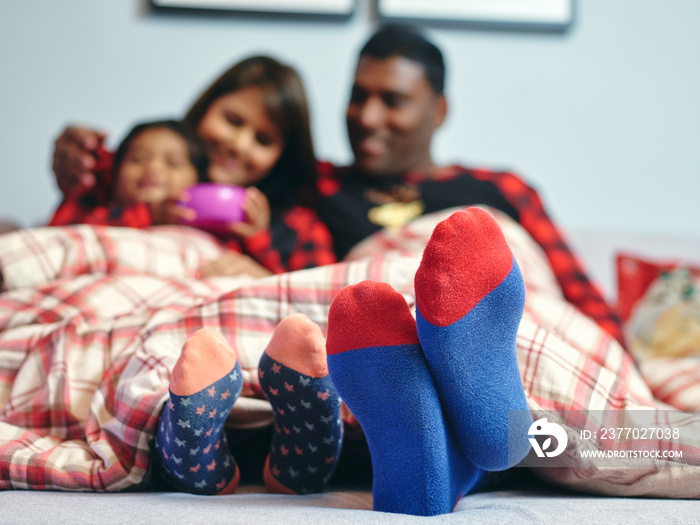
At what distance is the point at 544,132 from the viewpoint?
170cm

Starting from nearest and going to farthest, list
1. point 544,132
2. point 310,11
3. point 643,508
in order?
1. point 643,508
2. point 310,11
3. point 544,132

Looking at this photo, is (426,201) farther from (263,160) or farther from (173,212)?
(173,212)

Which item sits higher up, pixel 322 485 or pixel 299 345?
pixel 299 345

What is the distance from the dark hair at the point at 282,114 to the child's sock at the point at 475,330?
894 millimetres

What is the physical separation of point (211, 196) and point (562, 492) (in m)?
0.84

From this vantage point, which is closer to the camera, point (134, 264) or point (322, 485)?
point (322, 485)

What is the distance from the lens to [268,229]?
1.25 meters

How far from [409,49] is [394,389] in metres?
1.03

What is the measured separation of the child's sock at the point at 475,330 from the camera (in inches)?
19.0

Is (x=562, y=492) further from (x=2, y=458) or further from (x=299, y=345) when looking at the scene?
(x=2, y=458)

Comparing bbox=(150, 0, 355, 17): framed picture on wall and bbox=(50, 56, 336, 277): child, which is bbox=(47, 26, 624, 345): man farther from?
bbox=(150, 0, 355, 17): framed picture on wall

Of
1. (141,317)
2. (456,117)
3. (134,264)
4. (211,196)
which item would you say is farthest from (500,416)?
(456,117)

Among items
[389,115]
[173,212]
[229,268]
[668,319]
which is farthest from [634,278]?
[173,212]

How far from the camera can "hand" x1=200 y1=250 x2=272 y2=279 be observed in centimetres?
100
